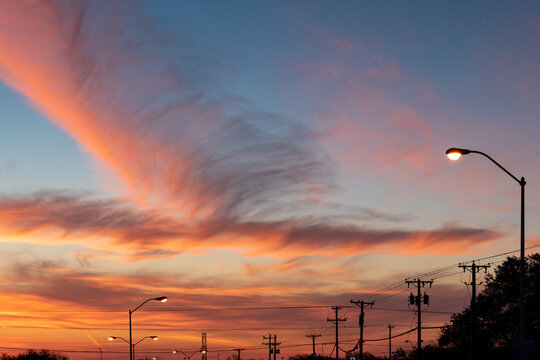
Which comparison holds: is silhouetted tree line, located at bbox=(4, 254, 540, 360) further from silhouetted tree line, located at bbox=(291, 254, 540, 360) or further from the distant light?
the distant light

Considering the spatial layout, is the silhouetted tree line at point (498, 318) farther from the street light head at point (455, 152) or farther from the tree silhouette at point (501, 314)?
the street light head at point (455, 152)

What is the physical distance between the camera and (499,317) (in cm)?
10738

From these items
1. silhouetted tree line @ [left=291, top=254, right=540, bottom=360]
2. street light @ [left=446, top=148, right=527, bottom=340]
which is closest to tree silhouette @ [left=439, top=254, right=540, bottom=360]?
silhouetted tree line @ [left=291, top=254, right=540, bottom=360]

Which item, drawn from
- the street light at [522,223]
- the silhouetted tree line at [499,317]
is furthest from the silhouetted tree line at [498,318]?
the street light at [522,223]

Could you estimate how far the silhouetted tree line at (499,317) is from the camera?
102000mm

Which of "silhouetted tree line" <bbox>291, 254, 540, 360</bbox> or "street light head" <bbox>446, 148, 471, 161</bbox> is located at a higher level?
"street light head" <bbox>446, 148, 471, 161</bbox>

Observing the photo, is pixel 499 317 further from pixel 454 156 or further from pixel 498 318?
pixel 454 156

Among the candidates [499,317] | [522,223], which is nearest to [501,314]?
[499,317]

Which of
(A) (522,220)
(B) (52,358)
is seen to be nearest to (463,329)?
(A) (522,220)

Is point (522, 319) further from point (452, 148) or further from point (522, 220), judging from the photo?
point (452, 148)

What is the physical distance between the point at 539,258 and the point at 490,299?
394 inches

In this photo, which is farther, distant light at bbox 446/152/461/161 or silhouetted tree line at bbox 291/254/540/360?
silhouetted tree line at bbox 291/254/540/360

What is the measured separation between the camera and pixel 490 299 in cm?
10969

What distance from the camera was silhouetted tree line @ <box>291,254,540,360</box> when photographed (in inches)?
4016
